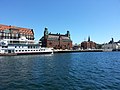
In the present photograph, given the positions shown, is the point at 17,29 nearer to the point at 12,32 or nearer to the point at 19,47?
the point at 12,32

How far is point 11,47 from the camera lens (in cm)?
10575

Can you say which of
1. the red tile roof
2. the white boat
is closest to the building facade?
the red tile roof

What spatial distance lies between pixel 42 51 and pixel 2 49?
27.6m

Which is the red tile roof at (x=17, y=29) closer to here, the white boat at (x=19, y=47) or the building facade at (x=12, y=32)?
the building facade at (x=12, y=32)

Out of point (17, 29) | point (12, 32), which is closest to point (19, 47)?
point (12, 32)

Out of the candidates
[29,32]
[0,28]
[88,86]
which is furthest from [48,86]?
[29,32]

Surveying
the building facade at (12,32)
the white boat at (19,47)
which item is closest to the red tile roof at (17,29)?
the building facade at (12,32)

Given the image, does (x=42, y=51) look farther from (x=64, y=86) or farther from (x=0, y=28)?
(x=64, y=86)

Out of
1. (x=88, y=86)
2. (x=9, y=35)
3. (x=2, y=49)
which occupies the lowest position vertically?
(x=88, y=86)

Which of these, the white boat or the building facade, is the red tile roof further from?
the white boat

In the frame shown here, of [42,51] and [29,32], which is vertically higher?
[29,32]

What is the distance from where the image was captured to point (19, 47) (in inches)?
4306

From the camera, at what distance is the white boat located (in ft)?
337

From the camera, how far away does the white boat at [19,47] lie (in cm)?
10275
